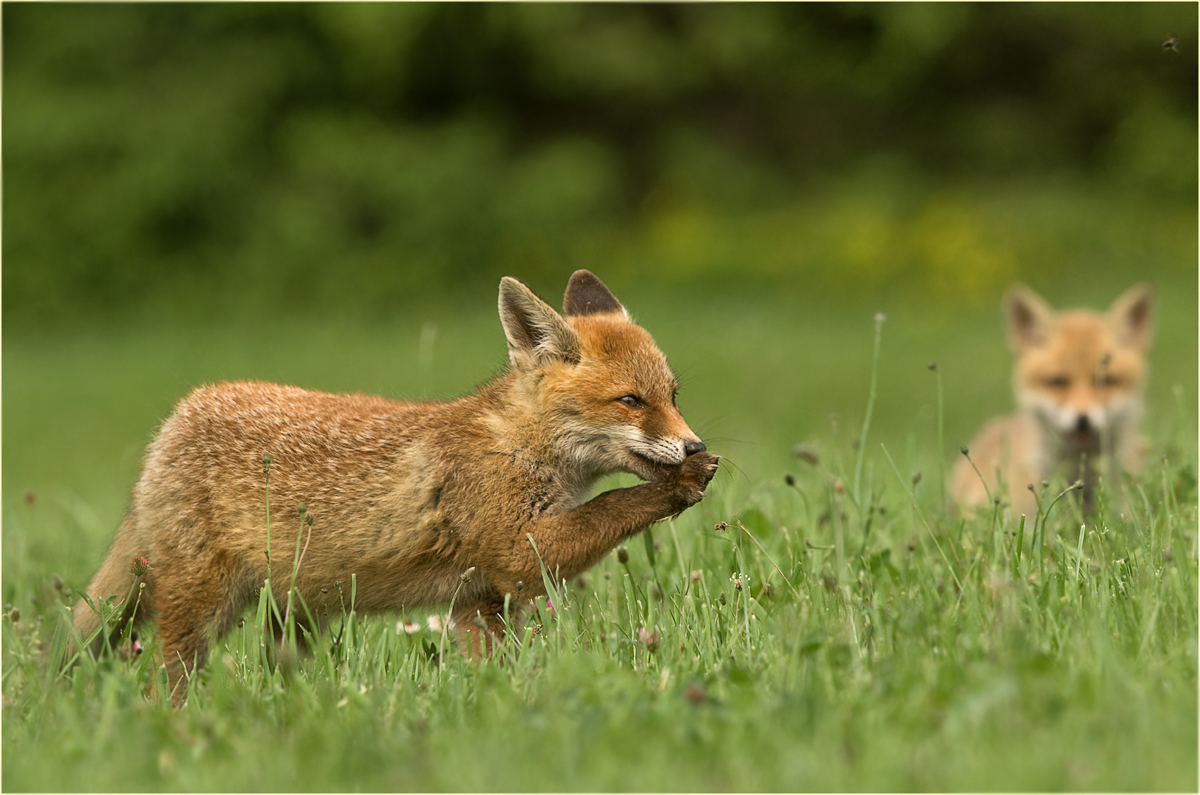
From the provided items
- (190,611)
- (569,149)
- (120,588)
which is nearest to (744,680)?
(190,611)

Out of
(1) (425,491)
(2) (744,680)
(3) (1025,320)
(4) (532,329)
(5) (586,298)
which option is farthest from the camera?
(3) (1025,320)

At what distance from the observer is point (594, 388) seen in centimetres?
457

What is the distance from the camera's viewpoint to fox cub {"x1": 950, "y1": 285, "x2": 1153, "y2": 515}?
785 cm

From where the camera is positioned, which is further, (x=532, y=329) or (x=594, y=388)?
(x=532, y=329)

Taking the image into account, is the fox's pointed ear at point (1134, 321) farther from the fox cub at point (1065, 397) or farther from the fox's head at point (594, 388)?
the fox's head at point (594, 388)

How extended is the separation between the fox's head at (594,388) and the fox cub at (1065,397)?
368cm

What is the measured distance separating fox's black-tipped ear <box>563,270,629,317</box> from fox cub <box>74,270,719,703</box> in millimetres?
528

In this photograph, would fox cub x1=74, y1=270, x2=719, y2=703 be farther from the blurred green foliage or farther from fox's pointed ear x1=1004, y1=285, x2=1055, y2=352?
the blurred green foliage

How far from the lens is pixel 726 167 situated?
23875mm

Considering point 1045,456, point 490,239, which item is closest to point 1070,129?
point 490,239

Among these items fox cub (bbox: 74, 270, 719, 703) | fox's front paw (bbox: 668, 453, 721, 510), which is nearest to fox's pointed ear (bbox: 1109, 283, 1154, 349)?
fox cub (bbox: 74, 270, 719, 703)

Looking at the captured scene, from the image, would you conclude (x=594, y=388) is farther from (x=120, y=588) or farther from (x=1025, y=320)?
(x=1025, y=320)

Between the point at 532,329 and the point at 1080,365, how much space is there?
4828 mm

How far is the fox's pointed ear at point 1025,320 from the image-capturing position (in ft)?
28.5
